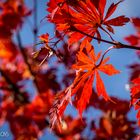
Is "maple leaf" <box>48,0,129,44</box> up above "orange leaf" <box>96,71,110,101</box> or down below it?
above

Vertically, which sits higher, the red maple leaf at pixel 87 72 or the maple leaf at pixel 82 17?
the maple leaf at pixel 82 17

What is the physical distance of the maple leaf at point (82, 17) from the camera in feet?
3.32

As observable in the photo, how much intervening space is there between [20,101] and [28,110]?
0.18 metres

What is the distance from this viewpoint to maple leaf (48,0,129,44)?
39.9 inches

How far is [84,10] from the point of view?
1.02 m

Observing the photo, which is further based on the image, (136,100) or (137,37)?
(137,37)

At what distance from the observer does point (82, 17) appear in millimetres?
1031

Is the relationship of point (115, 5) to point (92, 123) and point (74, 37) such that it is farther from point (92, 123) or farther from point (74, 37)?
point (92, 123)

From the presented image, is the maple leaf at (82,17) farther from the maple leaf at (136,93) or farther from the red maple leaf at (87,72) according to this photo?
the maple leaf at (136,93)

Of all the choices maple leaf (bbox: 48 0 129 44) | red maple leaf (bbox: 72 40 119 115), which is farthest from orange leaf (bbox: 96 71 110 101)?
maple leaf (bbox: 48 0 129 44)

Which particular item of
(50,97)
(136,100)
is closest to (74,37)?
(136,100)

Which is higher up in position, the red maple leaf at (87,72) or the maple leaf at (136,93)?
the red maple leaf at (87,72)

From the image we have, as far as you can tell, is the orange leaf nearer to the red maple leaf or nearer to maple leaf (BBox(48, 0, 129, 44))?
the red maple leaf

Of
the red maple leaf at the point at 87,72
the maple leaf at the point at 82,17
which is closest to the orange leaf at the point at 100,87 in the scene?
the red maple leaf at the point at 87,72
